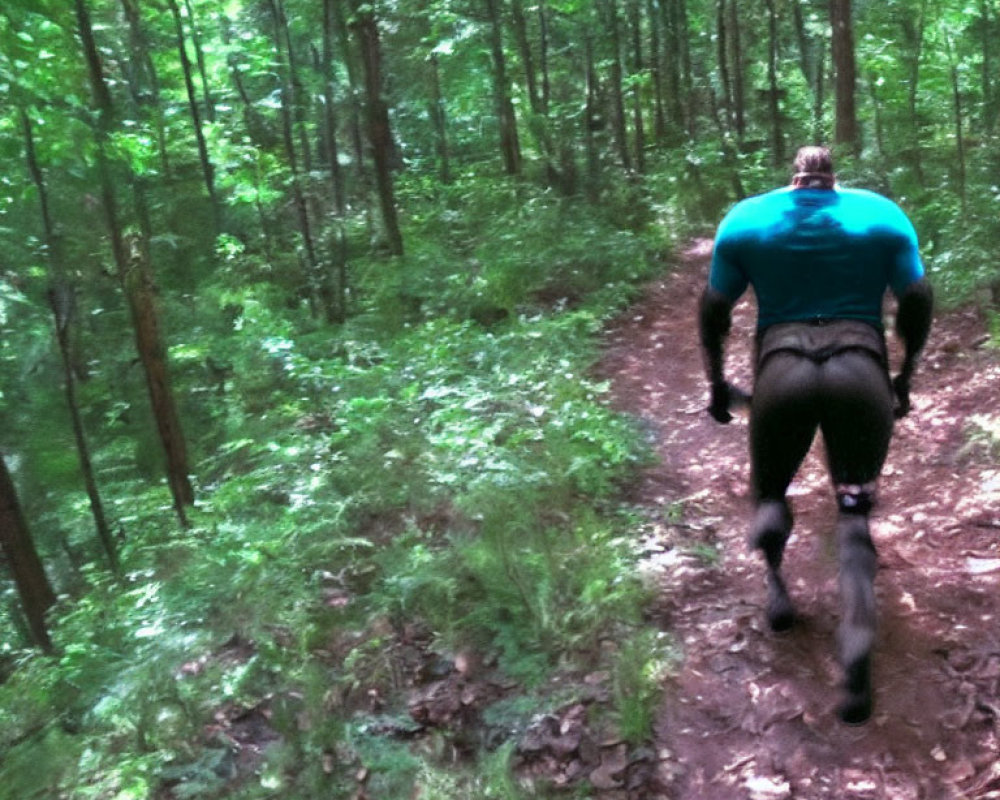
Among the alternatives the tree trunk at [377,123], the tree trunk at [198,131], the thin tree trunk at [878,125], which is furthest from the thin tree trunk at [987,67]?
the tree trunk at [198,131]

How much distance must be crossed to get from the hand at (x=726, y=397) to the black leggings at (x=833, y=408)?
48cm

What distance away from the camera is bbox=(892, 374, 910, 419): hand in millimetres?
3742

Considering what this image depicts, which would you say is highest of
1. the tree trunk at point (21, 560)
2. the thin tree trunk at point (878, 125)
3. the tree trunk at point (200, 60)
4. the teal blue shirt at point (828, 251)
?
the tree trunk at point (200, 60)

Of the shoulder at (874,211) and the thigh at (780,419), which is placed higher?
the shoulder at (874,211)

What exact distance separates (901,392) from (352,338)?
7.83 meters

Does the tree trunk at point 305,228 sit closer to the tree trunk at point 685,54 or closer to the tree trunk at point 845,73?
the tree trunk at point 685,54

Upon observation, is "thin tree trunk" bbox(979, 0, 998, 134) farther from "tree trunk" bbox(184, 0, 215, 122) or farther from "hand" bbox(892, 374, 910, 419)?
"tree trunk" bbox(184, 0, 215, 122)

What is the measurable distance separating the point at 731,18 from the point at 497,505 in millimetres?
12605

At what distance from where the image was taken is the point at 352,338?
10609mm

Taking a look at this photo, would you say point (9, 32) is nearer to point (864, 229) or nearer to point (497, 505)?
point (497, 505)

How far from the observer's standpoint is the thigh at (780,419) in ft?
10.9

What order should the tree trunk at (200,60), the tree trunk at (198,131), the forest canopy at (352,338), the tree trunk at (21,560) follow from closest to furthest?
the forest canopy at (352,338) → the tree trunk at (21,560) → the tree trunk at (198,131) → the tree trunk at (200,60)

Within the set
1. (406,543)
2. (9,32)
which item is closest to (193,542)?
(406,543)

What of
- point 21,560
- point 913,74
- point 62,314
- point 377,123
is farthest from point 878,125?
point 21,560
